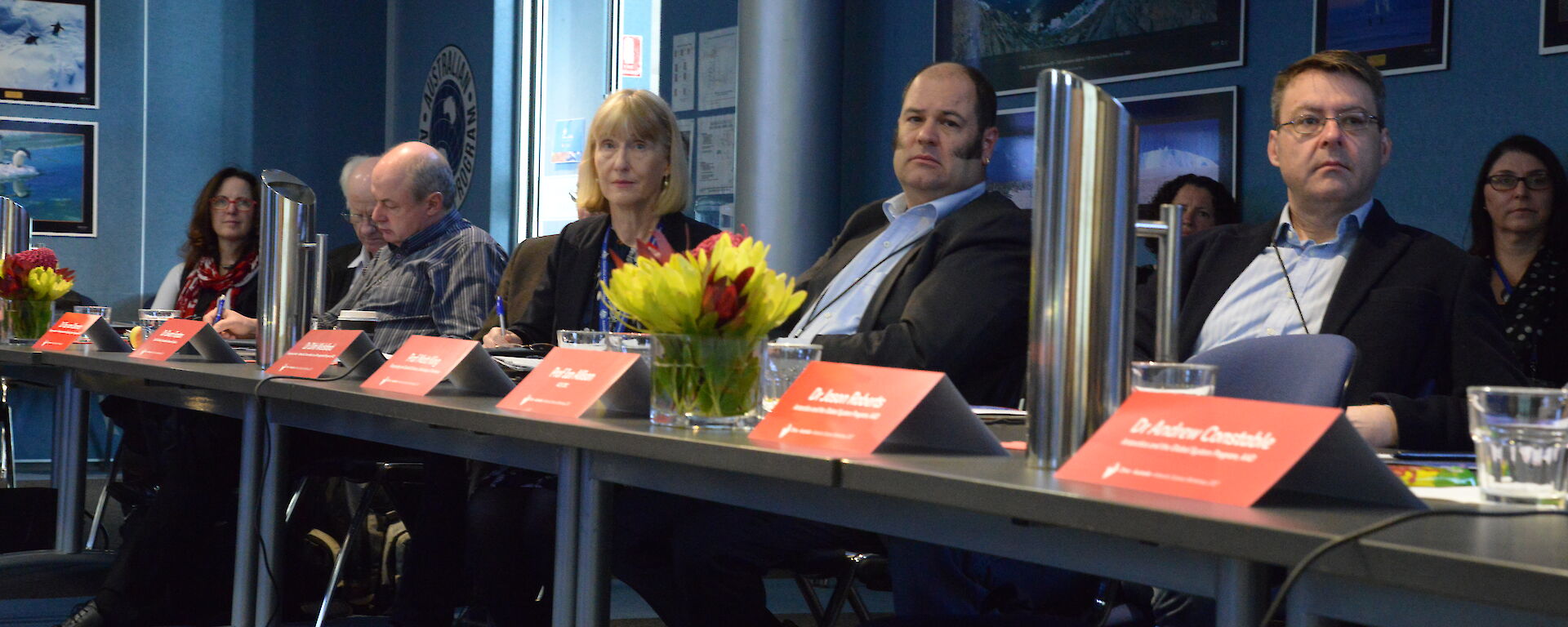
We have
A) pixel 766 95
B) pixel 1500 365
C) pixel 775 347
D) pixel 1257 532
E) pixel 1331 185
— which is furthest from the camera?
pixel 766 95

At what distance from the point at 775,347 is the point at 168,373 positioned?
1262 millimetres

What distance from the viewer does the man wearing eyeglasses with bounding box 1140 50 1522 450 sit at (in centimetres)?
193

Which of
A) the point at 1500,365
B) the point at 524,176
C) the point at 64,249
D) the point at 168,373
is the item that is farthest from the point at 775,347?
the point at 64,249

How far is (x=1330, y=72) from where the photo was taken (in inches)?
83.0

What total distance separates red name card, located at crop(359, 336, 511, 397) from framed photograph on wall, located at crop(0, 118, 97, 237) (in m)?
5.23

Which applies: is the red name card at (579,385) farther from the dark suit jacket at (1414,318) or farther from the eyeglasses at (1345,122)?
the eyeglasses at (1345,122)

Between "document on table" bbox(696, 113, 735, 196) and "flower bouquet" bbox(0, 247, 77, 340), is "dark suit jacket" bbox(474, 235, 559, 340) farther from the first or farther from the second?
"document on table" bbox(696, 113, 735, 196)

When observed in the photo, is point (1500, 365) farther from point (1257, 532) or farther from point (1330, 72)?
point (1257, 532)

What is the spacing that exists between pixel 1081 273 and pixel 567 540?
28.1 inches

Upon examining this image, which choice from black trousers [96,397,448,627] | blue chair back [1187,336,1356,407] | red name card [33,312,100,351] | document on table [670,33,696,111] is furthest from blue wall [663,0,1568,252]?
red name card [33,312,100,351]

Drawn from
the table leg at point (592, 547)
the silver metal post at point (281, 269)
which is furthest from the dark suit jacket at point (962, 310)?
the silver metal post at point (281, 269)

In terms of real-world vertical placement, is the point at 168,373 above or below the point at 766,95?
below

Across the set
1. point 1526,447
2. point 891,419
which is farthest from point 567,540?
point 1526,447

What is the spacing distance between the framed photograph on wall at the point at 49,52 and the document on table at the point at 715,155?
3.23 metres
